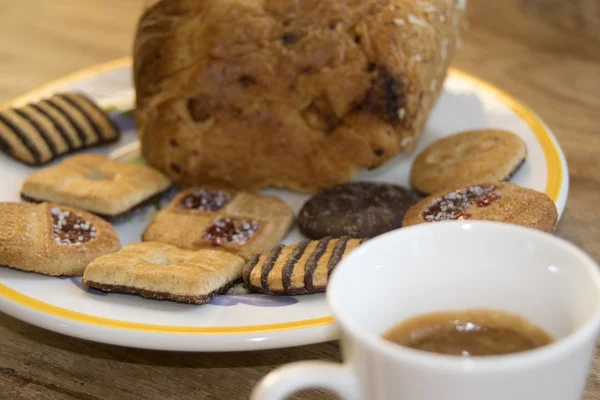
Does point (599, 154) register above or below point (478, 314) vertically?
below

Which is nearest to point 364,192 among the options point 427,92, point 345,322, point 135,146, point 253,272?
point 427,92

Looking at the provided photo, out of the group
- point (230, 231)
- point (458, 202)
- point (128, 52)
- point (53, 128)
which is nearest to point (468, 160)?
point (458, 202)

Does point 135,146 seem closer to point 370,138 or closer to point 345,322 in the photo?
point 370,138

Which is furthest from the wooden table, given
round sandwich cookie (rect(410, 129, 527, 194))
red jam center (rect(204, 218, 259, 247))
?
red jam center (rect(204, 218, 259, 247))

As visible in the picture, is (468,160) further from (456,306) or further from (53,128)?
(53,128)

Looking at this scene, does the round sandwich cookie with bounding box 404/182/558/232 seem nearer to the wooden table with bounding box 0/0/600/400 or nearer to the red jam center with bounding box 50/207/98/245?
the wooden table with bounding box 0/0/600/400

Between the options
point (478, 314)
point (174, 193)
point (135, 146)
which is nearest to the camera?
point (478, 314)

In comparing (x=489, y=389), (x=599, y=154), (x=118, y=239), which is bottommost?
(x=599, y=154)
